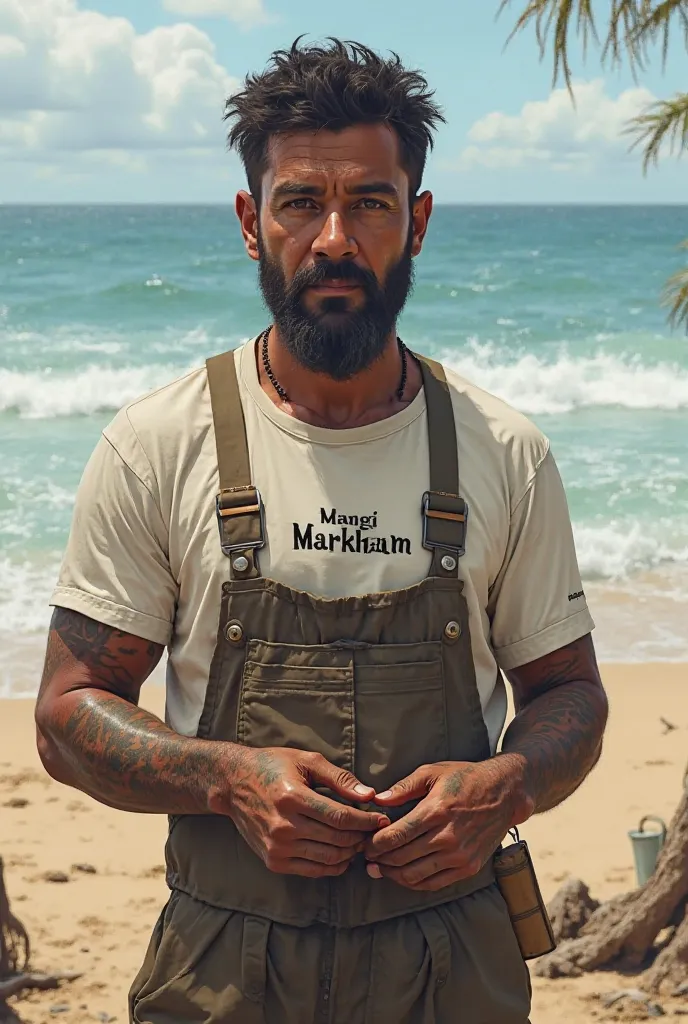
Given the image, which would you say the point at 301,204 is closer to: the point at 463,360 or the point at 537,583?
the point at 537,583

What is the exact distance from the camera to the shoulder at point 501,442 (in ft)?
7.88

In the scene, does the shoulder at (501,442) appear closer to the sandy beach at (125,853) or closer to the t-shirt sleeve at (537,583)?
the t-shirt sleeve at (537,583)

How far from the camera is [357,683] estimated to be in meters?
2.24

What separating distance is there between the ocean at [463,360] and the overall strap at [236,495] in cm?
632

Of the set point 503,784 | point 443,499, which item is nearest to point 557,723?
point 503,784

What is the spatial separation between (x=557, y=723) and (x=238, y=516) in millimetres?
656

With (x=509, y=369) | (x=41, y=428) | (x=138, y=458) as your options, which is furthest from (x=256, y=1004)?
(x=509, y=369)

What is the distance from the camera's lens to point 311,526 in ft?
7.61

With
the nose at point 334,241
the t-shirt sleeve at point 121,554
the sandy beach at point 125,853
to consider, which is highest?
the nose at point 334,241

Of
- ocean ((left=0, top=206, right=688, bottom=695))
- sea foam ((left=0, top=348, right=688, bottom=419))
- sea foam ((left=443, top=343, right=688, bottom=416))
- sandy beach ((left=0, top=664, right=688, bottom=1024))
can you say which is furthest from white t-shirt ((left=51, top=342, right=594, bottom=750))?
sea foam ((left=443, top=343, right=688, bottom=416))

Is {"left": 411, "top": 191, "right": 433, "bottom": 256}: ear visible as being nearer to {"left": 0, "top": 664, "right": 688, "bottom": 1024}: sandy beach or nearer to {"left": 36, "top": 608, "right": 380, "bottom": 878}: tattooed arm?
{"left": 36, "top": 608, "right": 380, "bottom": 878}: tattooed arm

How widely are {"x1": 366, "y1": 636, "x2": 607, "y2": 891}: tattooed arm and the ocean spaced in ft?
20.9

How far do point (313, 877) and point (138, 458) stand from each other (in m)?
0.74

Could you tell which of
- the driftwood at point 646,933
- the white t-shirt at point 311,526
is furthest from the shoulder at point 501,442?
the driftwood at point 646,933
